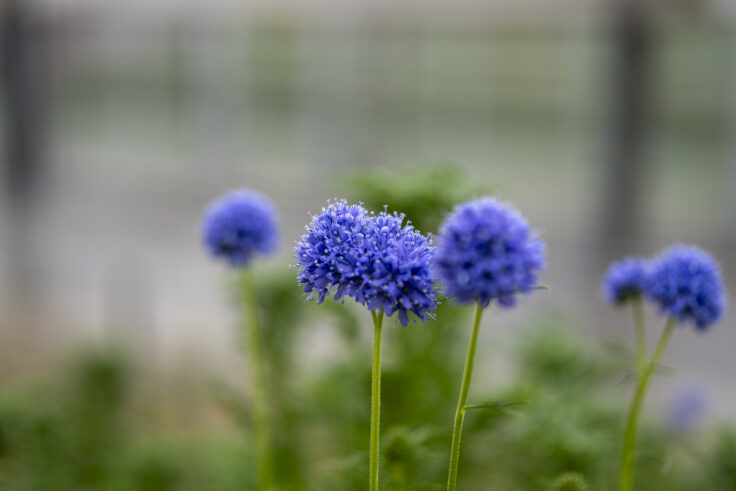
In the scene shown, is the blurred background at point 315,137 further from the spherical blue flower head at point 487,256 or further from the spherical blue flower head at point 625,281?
the spherical blue flower head at point 487,256

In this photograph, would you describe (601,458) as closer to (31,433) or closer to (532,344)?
(532,344)

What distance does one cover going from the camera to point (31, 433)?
1450mm

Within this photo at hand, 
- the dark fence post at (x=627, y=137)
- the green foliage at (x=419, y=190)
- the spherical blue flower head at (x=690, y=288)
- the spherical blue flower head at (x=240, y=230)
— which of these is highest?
the dark fence post at (x=627, y=137)

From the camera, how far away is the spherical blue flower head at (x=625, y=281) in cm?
104

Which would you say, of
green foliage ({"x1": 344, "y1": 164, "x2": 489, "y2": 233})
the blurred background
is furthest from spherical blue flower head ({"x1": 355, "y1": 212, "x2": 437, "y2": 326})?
the blurred background

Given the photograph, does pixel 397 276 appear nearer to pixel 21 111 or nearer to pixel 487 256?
pixel 487 256

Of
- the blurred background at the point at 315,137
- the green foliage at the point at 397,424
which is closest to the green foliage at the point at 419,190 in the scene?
the green foliage at the point at 397,424

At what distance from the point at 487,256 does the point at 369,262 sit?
114 mm

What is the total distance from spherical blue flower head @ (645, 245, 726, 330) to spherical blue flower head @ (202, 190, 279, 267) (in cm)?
56

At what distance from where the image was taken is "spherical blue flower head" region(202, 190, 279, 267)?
1182 mm

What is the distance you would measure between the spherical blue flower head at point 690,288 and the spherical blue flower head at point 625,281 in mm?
68

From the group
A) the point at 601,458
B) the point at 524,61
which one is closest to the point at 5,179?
the point at 524,61

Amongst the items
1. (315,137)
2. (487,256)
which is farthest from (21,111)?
(487,256)

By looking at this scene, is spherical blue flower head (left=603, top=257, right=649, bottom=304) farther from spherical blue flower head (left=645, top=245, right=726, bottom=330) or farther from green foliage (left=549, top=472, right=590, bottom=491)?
green foliage (left=549, top=472, right=590, bottom=491)
